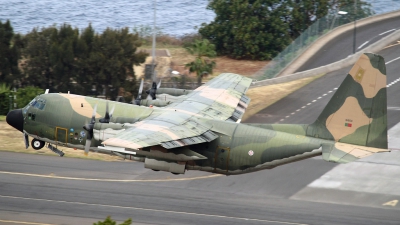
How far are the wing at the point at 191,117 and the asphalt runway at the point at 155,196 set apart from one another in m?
6.51

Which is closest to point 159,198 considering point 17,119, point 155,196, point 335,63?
point 155,196

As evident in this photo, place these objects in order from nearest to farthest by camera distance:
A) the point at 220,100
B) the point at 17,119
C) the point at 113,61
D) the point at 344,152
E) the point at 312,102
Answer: the point at 344,152, the point at 17,119, the point at 220,100, the point at 312,102, the point at 113,61

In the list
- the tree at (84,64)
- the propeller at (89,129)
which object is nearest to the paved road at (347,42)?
the tree at (84,64)

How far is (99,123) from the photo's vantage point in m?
40.0

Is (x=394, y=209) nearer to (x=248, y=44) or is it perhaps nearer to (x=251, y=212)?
(x=251, y=212)

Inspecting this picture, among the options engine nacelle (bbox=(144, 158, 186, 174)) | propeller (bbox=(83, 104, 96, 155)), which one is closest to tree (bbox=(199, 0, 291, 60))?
engine nacelle (bbox=(144, 158, 186, 174))

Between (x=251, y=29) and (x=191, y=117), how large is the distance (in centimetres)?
6050

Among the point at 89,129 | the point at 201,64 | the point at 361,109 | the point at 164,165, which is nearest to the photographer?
the point at 361,109

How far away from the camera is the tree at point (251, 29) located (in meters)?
101

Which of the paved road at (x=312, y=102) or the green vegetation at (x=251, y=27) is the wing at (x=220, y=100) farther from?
the green vegetation at (x=251, y=27)

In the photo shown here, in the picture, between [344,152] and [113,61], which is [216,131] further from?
[113,61]

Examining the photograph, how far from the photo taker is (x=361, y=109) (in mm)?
39312

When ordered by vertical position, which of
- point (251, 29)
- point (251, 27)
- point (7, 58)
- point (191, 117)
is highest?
point (191, 117)

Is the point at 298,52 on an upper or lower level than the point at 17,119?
lower
